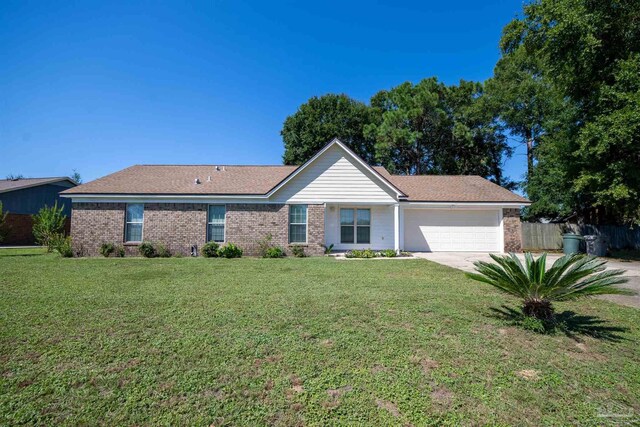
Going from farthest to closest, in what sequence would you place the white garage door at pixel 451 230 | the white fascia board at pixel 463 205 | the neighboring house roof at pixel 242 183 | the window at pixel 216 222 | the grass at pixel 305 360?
A: the white garage door at pixel 451 230 < the white fascia board at pixel 463 205 < the window at pixel 216 222 < the neighboring house roof at pixel 242 183 < the grass at pixel 305 360

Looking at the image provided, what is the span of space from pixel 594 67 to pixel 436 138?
16.4 metres

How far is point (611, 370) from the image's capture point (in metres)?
3.48

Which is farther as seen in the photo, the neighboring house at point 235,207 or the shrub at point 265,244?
the neighboring house at point 235,207

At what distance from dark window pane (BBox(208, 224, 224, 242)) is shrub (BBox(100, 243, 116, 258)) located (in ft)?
15.0

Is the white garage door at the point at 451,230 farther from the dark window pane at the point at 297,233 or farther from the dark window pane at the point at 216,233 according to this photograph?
the dark window pane at the point at 216,233

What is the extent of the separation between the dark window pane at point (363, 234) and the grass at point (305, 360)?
9004mm

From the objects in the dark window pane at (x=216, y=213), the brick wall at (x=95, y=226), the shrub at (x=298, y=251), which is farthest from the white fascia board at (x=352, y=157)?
the brick wall at (x=95, y=226)

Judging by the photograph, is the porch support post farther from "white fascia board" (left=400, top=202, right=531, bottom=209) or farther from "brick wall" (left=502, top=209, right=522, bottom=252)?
"brick wall" (left=502, top=209, right=522, bottom=252)

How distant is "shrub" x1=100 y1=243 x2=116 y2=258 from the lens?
553 inches

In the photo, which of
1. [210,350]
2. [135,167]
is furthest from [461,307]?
[135,167]

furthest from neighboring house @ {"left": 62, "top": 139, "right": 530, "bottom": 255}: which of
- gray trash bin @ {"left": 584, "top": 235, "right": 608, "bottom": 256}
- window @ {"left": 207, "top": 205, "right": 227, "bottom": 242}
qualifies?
gray trash bin @ {"left": 584, "top": 235, "right": 608, "bottom": 256}

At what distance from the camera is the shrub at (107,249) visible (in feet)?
46.1

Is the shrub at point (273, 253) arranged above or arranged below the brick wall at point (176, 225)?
below

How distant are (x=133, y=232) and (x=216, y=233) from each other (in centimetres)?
410
